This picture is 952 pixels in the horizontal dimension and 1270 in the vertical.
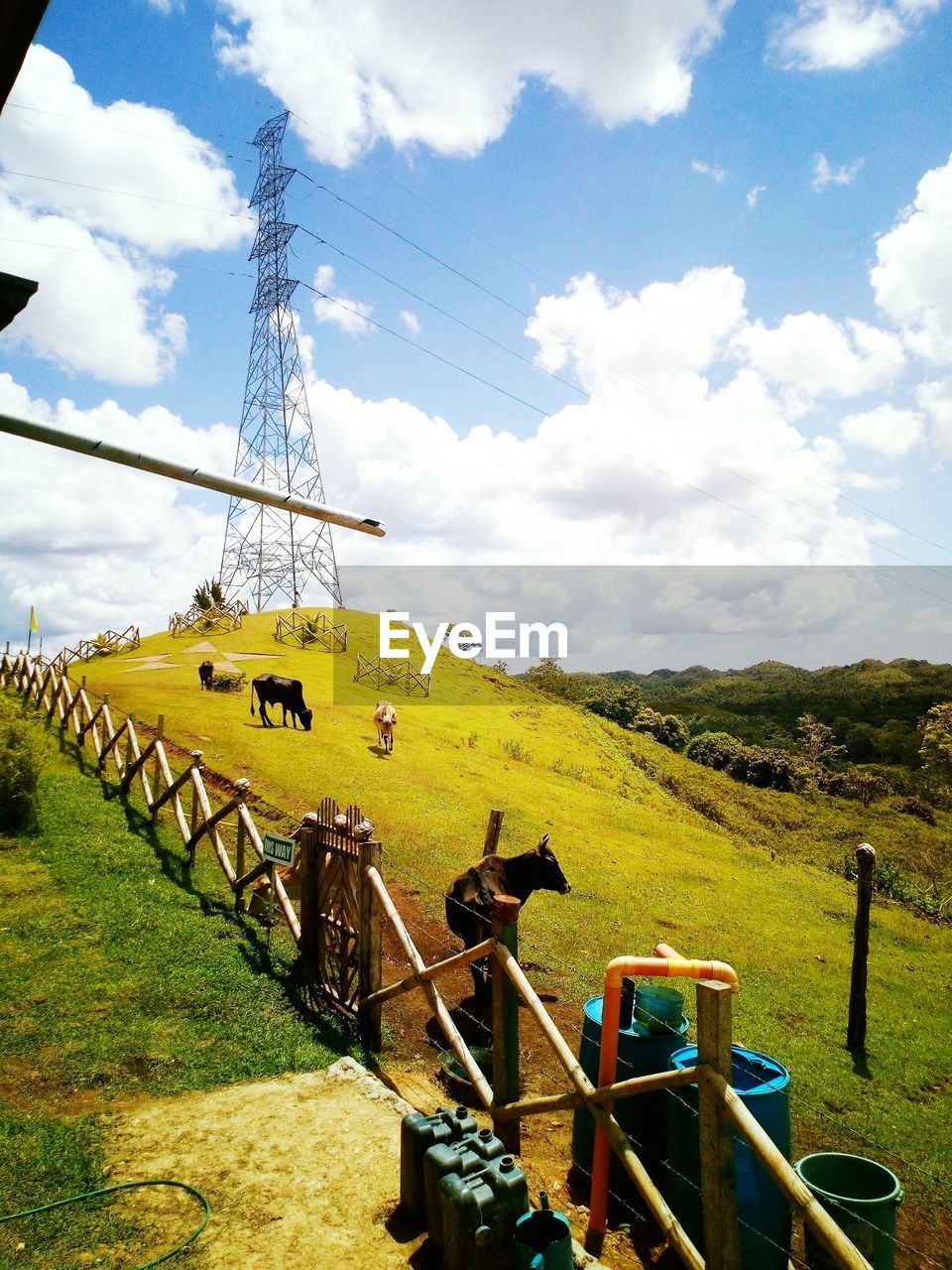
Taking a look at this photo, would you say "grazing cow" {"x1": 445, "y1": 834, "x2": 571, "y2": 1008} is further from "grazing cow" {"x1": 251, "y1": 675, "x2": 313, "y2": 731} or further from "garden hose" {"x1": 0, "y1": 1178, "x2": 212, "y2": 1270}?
"grazing cow" {"x1": 251, "y1": 675, "x2": 313, "y2": 731}

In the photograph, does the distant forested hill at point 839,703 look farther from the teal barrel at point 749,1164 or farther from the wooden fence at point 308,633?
the teal barrel at point 749,1164

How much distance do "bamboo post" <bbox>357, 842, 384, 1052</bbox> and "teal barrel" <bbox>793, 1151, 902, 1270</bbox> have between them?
3805 mm

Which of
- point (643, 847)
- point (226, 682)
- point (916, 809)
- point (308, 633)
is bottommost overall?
point (916, 809)

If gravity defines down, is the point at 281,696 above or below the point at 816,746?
above

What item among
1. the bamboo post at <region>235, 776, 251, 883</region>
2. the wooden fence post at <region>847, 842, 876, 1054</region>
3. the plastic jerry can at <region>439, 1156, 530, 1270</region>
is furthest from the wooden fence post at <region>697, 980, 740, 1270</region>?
the bamboo post at <region>235, 776, 251, 883</region>

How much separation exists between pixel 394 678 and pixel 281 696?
12.0 m

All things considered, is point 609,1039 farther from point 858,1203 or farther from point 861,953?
point 861,953

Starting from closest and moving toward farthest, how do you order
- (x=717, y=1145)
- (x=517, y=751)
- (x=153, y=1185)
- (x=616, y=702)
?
(x=717, y=1145) < (x=153, y=1185) < (x=517, y=751) < (x=616, y=702)

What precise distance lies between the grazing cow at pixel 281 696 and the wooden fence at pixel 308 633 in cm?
1624

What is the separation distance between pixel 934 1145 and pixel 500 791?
13.0 m

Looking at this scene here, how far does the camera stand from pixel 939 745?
27984mm

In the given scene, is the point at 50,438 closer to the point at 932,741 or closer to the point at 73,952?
the point at 73,952

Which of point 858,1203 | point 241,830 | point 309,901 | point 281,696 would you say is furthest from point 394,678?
point 858,1203

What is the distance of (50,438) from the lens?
505 centimetres
